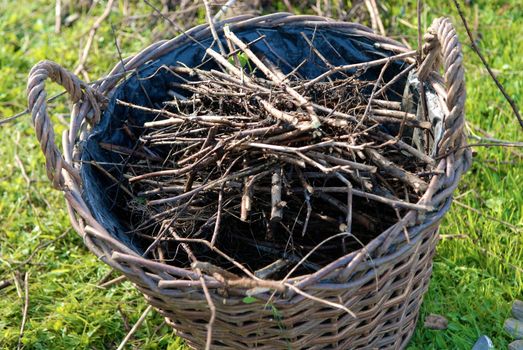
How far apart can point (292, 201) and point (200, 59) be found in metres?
0.74

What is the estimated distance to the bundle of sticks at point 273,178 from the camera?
1.73 m

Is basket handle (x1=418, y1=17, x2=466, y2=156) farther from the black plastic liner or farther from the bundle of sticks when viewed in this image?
the black plastic liner

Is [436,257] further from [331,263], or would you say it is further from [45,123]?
[45,123]

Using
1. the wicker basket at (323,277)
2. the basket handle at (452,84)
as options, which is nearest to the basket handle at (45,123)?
the wicker basket at (323,277)

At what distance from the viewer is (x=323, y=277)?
4.71ft

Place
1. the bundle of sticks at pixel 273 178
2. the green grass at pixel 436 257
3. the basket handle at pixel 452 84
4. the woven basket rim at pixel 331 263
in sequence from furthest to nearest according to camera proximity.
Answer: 1. the green grass at pixel 436 257
2. the bundle of sticks at pixel 273 178
3. the basket handle at pixel 452 84
4. the woven basket rim at pixel 331 263

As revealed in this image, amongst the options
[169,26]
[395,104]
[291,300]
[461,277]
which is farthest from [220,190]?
[169,26]

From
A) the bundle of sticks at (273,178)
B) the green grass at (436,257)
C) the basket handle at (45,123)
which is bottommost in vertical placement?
the green grass at (436,257)

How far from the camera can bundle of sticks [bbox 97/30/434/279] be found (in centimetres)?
173

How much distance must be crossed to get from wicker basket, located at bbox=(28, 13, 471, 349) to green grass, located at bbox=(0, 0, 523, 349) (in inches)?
11.5

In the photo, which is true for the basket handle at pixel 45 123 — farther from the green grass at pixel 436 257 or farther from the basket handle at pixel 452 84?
the basket handle at pixel 452 84

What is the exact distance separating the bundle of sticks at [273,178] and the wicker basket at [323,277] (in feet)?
0.33

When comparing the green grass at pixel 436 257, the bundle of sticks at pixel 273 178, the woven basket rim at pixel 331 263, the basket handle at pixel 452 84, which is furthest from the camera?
the green grass at pixel 436 257

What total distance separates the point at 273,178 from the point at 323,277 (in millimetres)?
368
